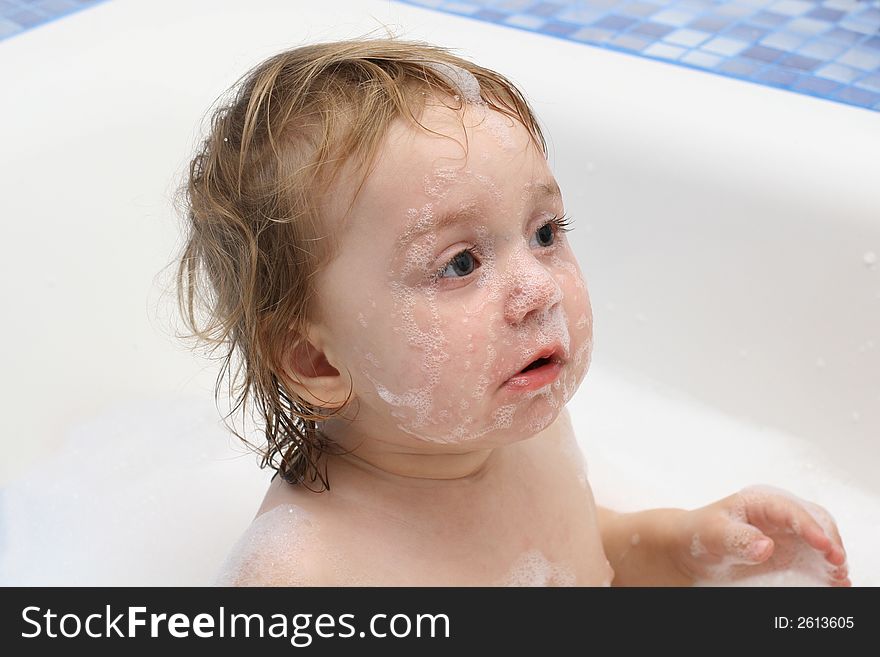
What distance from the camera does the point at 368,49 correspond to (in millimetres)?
876

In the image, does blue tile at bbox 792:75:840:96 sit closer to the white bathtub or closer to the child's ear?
the white bathtub

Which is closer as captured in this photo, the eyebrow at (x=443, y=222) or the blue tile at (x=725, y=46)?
the eyebrow at (x=443, y=222)

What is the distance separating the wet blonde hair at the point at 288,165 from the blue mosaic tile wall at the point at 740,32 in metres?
0.60

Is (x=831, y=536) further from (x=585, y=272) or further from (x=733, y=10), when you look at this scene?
(x=733, y=10)

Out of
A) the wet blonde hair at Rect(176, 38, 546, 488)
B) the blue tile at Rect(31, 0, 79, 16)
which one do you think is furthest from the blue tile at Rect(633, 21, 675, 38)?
the blue tile at Rect(31, 0, 79, 16)

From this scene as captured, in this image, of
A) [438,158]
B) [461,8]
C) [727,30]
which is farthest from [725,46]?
[438,158]

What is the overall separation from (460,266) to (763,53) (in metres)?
0.78

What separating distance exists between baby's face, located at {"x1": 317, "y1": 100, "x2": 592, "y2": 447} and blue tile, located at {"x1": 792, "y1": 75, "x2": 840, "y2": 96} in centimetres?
63

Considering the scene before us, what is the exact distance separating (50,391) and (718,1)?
97cm

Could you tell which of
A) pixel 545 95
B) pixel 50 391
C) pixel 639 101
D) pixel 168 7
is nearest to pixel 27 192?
pixel 50 391

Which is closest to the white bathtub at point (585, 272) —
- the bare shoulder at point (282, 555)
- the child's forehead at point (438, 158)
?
the bare shoulder at point (282, 555)

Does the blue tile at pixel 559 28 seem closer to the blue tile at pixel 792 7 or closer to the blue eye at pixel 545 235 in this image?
the blue tile at pixel 792 7

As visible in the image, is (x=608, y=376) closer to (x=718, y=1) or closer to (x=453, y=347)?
(x=718, y=1)

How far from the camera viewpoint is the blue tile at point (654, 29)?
1.49m
